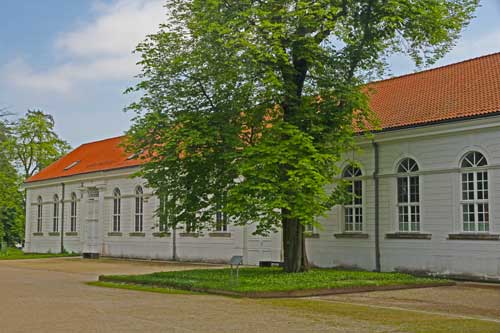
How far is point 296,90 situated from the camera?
75.4 ft

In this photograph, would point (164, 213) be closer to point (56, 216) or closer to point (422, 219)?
point (422, 219)

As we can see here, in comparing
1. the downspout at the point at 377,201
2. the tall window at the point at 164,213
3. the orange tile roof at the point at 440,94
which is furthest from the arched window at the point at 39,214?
the downspout at the point at 377,201

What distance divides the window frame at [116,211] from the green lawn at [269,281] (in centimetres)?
2112

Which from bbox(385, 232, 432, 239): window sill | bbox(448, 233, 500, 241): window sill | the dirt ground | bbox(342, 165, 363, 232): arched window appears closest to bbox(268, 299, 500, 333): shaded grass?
the dirt ground

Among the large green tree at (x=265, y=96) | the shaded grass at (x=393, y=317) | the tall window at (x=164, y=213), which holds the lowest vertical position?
the shaded grass at (x=393, y=317)

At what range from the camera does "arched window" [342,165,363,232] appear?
28.1 m

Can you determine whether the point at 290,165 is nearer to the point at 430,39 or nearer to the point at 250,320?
the point at 430,39

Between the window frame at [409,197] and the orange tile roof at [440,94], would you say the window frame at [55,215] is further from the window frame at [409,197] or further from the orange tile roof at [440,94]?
the window frame at [409,197]

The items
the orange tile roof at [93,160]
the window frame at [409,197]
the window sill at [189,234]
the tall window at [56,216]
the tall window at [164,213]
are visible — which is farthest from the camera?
the tall window at [56,216]

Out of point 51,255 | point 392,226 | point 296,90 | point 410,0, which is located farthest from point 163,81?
point 51,255

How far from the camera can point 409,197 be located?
1032 inches

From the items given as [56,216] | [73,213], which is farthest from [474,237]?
[56,216]

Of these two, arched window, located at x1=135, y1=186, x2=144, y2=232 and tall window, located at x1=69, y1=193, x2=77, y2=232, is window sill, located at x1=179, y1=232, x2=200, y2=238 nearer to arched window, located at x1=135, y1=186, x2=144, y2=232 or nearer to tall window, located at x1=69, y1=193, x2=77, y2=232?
arched window, located at x1=135, y1=186, x2=144, y2=232

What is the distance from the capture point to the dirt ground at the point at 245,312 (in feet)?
42.2
